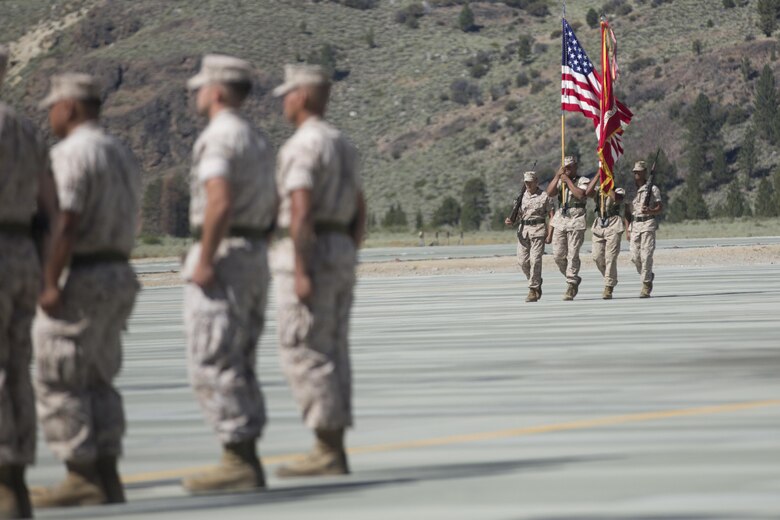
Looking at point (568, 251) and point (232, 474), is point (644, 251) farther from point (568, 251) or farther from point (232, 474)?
point (232, 474)

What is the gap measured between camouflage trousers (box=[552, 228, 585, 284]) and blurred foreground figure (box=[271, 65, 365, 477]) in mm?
20659

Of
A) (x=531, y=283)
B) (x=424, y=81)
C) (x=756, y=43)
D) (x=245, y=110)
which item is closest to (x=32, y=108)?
(x=245, y=110)

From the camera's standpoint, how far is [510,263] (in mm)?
58562

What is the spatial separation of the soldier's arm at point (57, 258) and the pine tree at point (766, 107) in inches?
4666

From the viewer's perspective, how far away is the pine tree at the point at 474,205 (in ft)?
410

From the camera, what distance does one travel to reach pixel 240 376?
1055 centimetres

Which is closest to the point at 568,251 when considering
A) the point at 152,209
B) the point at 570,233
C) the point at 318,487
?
the point at 570,233

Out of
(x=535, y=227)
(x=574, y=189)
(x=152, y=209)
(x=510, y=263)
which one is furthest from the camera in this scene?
(x=152, y=209)

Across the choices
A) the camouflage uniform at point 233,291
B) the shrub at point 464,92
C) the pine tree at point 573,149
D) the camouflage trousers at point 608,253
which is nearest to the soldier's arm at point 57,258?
the camouflage uniform at point 233,291

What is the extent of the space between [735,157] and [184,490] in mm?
122773

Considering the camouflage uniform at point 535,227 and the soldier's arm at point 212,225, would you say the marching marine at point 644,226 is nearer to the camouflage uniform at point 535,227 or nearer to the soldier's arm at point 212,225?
the camouflage uniform at point 535,227

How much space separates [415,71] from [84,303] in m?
154

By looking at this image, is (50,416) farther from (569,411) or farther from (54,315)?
(569,411)

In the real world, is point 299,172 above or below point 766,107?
above
